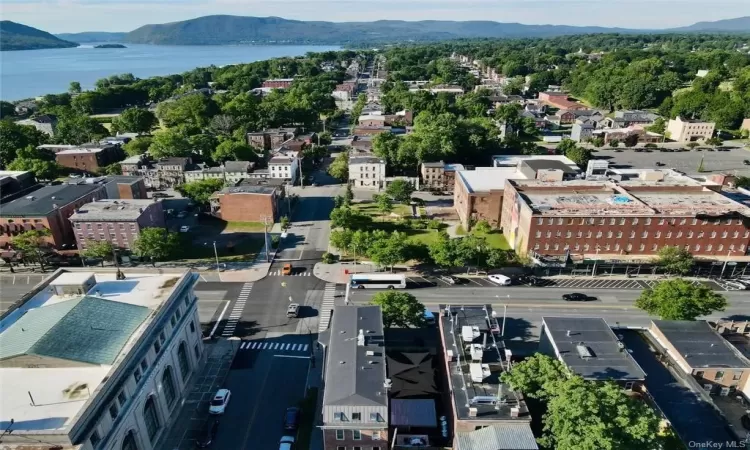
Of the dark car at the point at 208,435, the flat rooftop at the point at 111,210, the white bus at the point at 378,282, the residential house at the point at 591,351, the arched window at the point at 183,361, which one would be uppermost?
the flat rooftop at the point at 111,210

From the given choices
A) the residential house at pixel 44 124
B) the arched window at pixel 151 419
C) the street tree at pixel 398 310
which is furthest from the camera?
the residential house at pixel 44 124

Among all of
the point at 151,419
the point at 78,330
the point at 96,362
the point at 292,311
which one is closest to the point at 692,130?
the point at 292,311

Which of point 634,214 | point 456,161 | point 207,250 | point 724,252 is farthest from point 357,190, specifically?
point 724,252

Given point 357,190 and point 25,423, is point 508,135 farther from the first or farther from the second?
point 25,423

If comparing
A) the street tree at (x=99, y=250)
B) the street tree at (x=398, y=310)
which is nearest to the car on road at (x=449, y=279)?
the street tree at (x=398, y=310)

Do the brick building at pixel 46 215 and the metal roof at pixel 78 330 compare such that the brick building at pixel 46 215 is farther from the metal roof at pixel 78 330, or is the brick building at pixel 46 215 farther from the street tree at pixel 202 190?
the metal roof at pixel 78 330

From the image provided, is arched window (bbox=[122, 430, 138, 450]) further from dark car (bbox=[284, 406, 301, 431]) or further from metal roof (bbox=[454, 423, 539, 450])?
metal roof (bbox=[454, 423, 539, 450])
